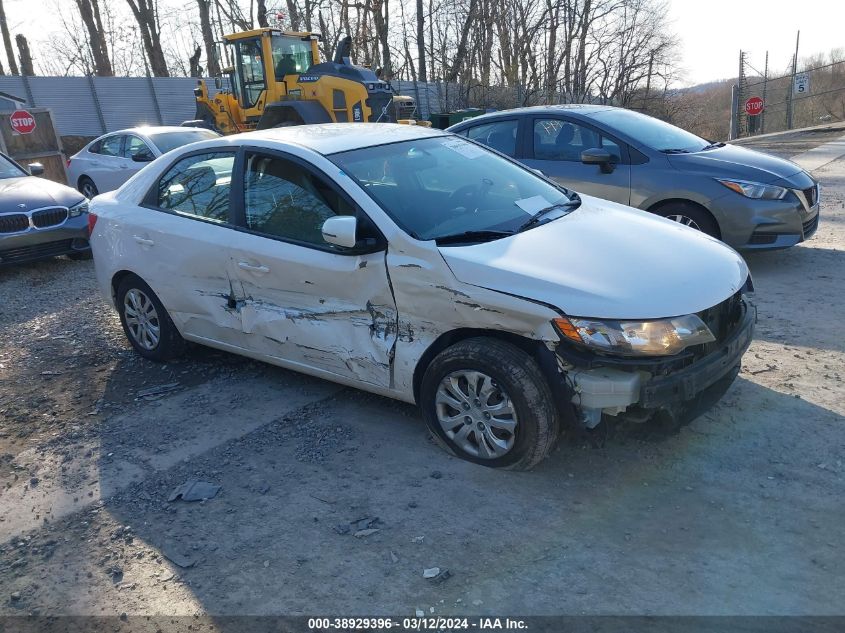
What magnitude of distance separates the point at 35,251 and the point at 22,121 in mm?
6199

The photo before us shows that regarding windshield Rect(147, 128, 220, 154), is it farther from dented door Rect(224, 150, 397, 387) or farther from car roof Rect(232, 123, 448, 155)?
dented door Rect(224, 150, 397, 387)

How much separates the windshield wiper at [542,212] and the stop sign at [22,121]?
12114 mm

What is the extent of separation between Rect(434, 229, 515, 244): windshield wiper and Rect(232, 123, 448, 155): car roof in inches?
38.7

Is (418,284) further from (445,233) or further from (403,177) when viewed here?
(403,177)

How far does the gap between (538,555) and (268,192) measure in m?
2.65

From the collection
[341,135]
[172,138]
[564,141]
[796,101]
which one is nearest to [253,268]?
[341,135]

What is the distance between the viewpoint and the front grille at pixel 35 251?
791 cm

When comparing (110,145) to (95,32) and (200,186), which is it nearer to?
(200,186)

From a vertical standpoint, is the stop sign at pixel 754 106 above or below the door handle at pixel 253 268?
below

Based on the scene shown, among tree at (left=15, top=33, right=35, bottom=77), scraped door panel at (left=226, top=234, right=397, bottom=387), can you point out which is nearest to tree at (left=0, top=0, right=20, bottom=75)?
tree at (left=15, top=33, right=35, bottom=77)

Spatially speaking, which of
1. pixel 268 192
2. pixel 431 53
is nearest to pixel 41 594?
pixel 268 192

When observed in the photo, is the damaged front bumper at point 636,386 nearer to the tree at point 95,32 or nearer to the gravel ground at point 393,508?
the gravel ground at point 393,508

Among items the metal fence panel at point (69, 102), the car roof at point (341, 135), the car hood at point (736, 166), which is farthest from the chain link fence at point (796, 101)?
the car roof at point (341, 135)

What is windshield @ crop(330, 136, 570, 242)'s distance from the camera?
3.73 metres
